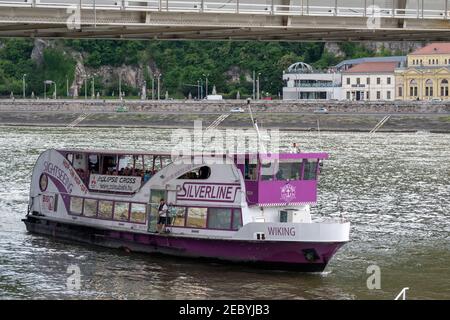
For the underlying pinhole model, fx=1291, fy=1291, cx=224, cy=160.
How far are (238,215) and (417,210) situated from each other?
14835mm

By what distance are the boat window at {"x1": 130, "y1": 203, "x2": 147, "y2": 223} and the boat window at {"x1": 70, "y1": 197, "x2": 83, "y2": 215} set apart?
2847 mm

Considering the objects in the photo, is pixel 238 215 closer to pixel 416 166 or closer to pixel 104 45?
pixel 416 166

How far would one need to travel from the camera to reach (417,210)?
163ft

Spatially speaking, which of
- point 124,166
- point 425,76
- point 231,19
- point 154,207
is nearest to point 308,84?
point 425,76

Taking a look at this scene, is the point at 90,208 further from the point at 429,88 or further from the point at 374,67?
the point at 374,67

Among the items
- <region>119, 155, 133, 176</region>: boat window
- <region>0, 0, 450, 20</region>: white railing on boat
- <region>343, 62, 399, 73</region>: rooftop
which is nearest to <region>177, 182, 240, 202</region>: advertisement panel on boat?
<region>119, 155, 133, 176</region>: boat window

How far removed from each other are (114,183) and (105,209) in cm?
89

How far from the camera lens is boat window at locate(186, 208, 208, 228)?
37.3m

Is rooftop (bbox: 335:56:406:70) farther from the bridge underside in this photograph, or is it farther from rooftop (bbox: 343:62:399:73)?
the bridge underside

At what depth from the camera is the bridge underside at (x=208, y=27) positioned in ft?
122

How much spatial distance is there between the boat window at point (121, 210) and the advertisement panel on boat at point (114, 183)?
0.44m

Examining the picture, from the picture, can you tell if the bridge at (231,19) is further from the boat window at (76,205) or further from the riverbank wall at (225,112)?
the riverbank wall at (225,112)

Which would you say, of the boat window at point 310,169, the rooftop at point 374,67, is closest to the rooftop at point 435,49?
the rooftop at point 374,67
